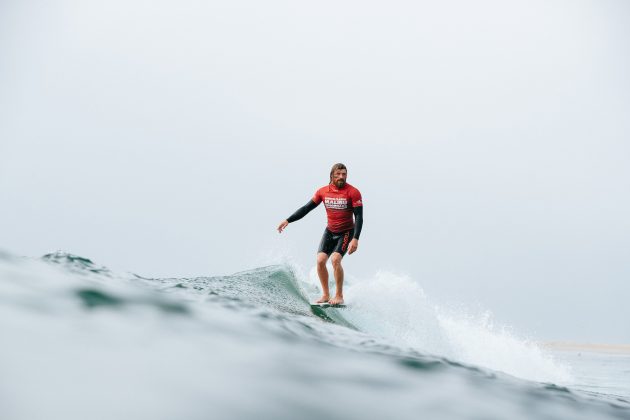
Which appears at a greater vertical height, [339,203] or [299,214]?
[339,203]

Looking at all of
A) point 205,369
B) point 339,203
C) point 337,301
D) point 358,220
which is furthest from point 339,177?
point 205,369

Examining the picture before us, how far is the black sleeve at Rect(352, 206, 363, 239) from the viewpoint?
8781 mm

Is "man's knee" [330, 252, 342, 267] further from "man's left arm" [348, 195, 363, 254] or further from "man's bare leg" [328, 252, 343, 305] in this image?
"man's left arm" [348, 195, 363, 254]

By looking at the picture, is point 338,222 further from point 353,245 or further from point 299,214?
point 299,214

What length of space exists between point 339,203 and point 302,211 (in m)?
0.74

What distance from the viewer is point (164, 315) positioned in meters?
2.39

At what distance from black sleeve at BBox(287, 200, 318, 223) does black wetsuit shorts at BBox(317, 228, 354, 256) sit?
1.53 ft

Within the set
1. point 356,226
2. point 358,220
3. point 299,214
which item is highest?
point 299,214

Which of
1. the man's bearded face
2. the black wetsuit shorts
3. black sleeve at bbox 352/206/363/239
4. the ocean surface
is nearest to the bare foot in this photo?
the black wetsuit shorts

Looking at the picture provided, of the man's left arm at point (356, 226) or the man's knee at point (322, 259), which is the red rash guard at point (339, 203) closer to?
the man's left arm at point (356, 226)

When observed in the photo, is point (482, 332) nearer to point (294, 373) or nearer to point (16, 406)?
point (294, 373)

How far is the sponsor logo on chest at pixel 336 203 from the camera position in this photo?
8.92m

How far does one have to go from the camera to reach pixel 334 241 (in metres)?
9.12

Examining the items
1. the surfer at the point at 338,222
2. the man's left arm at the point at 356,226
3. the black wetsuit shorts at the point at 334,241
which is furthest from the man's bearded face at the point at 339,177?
the black wetsuit shorts at the point at 334,241
